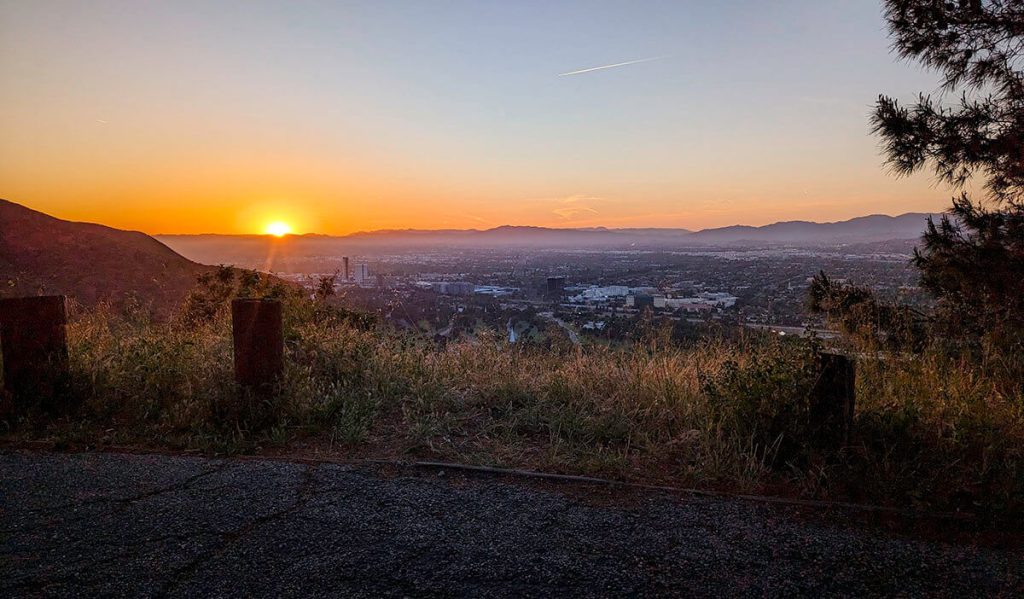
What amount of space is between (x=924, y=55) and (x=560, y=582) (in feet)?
18.8

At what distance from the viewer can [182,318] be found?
10.2 m

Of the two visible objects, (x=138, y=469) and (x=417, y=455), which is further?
(x=417, y=455)

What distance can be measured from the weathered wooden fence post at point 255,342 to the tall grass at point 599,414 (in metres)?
0.16

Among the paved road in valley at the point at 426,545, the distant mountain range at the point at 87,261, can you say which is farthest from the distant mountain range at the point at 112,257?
the paved road in valley at the point at 426,545

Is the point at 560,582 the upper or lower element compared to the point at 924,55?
lower

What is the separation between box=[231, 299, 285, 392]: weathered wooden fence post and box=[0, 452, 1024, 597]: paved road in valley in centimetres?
122

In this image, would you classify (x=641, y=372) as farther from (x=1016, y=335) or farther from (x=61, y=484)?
(x=61, y=484)

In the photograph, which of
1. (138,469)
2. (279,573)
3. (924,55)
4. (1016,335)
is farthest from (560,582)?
(924,55)

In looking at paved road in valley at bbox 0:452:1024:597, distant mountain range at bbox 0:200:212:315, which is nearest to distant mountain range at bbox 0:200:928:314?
distant mountain range at bbox 0:200:212:315

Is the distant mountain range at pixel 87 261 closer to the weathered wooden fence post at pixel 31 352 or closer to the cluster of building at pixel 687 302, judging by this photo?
the weathered wooden fence post at pixel 31 352

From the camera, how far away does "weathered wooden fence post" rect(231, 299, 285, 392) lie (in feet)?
15.6

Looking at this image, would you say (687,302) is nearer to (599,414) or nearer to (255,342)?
(599,414)

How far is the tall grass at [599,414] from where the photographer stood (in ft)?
11.8

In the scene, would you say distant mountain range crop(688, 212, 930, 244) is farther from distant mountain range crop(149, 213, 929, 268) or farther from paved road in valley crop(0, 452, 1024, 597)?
paved road in valley crop(0, 452, 1024, 597)
